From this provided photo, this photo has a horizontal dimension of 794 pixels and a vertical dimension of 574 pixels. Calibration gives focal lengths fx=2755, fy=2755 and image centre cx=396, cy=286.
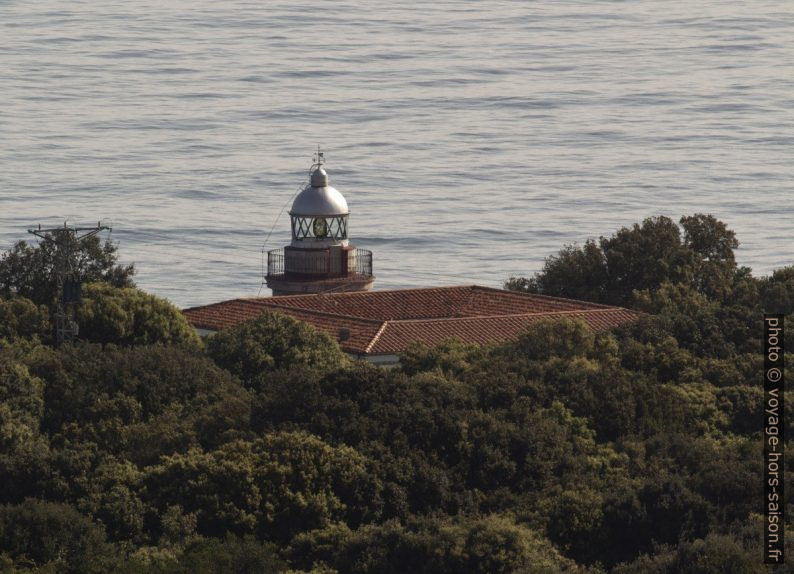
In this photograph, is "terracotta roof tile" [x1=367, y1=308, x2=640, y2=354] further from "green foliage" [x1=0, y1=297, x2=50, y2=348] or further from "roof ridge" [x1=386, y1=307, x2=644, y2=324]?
"green foliage" [x1=0, y1=297, x2=50, y2=348]

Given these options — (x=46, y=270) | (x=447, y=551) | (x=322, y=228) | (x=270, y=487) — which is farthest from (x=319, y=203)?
(x=447, y=551)

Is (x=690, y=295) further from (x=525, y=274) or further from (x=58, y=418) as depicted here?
(x=525, y=274)

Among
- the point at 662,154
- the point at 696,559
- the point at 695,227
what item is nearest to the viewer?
the point at 696,559

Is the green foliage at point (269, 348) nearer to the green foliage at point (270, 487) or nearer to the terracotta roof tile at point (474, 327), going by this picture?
the terracotta roof tile at point (474, 327)

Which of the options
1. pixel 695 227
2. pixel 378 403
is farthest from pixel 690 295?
pixel 378 403

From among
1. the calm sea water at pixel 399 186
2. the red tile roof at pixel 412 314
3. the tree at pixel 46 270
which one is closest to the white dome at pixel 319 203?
the red tile roof at pixel 412 314

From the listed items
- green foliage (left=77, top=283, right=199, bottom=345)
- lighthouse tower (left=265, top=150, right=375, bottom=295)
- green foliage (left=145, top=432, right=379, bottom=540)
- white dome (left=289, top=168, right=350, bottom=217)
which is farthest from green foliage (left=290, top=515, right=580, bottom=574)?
white dome (left=289, top=168, right=350, bottom=217)

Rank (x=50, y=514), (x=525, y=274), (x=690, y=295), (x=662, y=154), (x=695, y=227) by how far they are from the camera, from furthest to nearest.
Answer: (x=662, y=154) < (x=525, y=274) < (x=695, y=227) < (x=690, y=295) < (x=50, y=514)
